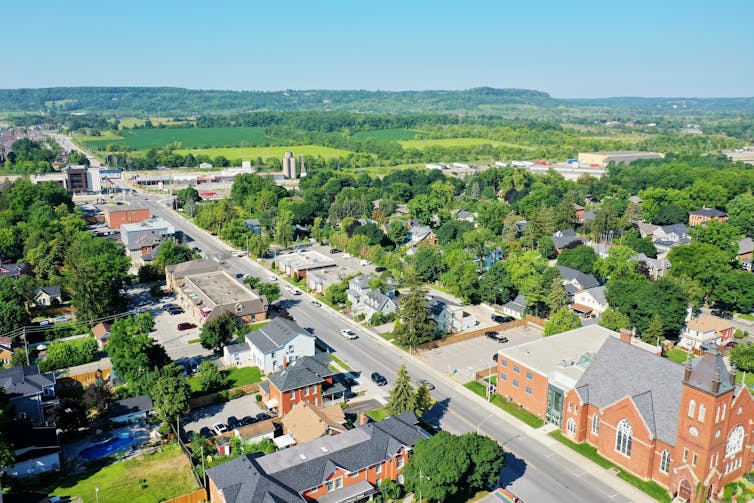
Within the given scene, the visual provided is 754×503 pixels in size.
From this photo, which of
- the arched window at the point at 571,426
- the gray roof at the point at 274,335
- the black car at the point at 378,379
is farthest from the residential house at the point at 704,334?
the gray roof at the point at 274,335

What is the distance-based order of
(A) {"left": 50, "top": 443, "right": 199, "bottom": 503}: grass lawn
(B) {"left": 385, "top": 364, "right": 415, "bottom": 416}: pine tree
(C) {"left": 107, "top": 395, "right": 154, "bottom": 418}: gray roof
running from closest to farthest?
(A) {"left": 50, "top": 443, "right": 199, "bottom": 503}: grass lawn
(B) {"left": 385, "top": 364, "right": 415, "bottom": 416}: pine tree
(C) {"left": 107, "top": 395, "right": 154, "bottom": 418}: gray roof

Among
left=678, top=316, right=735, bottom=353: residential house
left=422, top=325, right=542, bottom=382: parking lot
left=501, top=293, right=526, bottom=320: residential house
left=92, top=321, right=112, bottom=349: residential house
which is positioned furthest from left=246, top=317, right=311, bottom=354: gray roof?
left=678, top=316, right=735, bottom=353: residential house

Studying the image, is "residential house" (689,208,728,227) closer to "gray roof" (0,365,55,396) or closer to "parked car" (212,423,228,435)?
"parked car" (212,423,228,435)

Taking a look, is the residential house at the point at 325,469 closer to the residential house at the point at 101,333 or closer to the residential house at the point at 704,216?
the residential house at the point at 101,333

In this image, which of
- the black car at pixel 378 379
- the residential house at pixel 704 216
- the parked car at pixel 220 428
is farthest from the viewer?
the residential house at pixel 704 216

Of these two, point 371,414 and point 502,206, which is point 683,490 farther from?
point 502,206

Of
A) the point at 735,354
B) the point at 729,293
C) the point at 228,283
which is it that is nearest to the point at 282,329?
the point at 228,283
